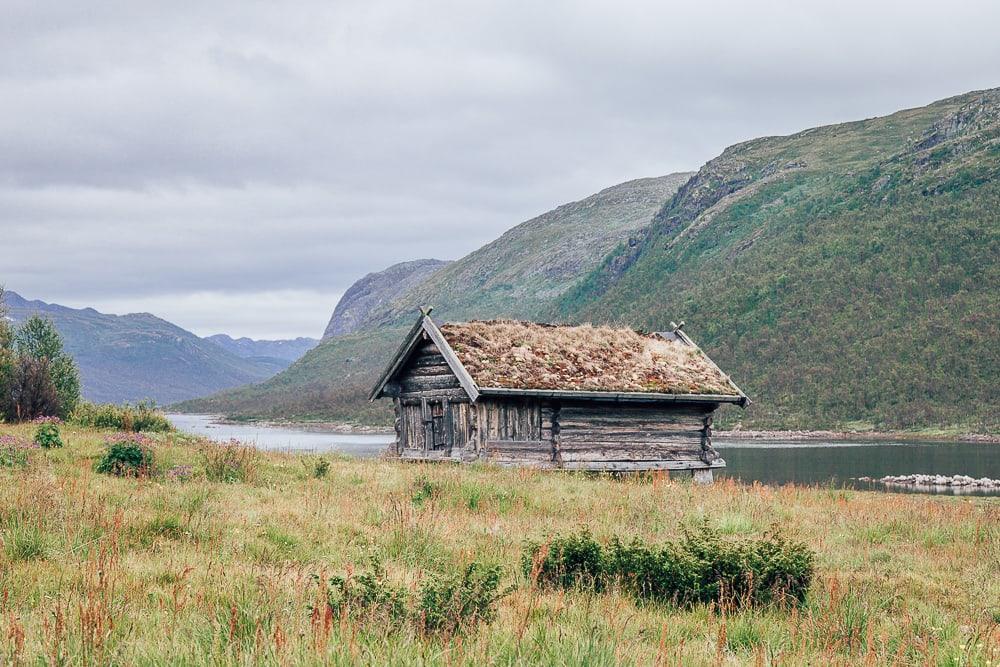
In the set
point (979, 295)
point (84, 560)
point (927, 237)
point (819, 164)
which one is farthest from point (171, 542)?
point (819, 164)

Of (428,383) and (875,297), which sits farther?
(875,297)

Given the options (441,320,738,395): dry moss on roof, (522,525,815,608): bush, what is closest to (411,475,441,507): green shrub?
(522,525,815,608): bush

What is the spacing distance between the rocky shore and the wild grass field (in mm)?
23320

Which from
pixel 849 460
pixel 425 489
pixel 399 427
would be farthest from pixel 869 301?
pixel 425 489

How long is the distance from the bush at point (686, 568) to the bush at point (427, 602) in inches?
69.3

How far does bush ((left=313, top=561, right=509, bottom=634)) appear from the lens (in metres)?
6.12

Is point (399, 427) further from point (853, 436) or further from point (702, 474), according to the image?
point (853, 436)

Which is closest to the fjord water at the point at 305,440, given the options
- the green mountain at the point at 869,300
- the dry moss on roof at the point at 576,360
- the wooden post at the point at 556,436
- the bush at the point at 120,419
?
the bush at the point at 120,419

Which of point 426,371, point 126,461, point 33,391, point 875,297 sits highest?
point 875,297

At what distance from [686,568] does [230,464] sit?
29.6 feet

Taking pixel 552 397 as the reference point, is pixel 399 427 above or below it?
below

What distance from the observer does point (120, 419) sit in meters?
23.8

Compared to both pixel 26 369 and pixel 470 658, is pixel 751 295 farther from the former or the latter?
pixel 470 658

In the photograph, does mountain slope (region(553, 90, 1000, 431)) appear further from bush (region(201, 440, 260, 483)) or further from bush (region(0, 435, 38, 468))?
bush (region(0, 435, 38, 468))
